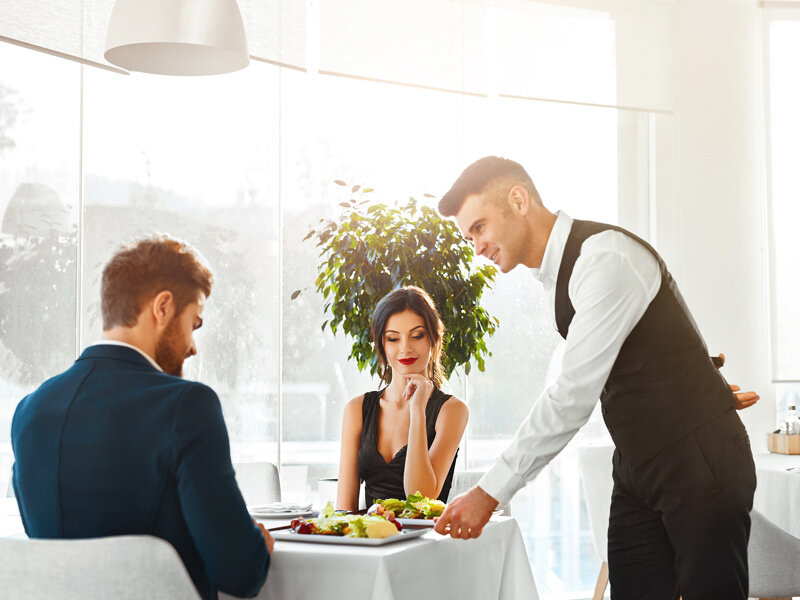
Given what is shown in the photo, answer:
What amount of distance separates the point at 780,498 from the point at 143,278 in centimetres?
273

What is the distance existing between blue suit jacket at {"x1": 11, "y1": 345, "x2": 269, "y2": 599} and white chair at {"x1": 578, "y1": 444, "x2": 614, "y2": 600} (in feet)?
7.81

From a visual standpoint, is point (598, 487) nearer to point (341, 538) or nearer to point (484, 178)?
point (484, 178)

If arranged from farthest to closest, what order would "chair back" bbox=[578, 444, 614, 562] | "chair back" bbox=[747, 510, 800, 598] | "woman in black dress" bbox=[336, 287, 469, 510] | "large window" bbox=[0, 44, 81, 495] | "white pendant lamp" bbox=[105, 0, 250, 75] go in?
"large window" bbox=[0, 44, 81, 495] → "chair back" bbox=[578, 444, 614, 562] → "chair back" bbox=[747, 510, 800, 598] → "woman in black dress" bbox=[336, 287, 469, 510] → "white pendant lamp" bbox=[105, 0, 250, 75]

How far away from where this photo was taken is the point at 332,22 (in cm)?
468

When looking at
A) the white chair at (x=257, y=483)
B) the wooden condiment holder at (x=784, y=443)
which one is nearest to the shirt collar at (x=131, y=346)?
the white chair at (x=257, y=483)

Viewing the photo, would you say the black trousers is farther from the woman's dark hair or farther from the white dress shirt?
the woman's dark hair

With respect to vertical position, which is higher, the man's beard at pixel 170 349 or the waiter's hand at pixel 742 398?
the man's beard at pixel 170 349

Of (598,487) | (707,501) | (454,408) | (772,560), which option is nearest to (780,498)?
(772,560)

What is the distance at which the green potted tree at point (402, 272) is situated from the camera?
3838 millimetres

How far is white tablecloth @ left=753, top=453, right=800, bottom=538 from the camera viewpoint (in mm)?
3373

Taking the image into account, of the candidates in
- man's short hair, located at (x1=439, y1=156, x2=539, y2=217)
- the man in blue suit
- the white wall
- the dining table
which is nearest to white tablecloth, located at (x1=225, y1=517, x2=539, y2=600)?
the dining table

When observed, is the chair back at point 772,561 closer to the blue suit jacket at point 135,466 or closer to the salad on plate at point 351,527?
the salad on plate at point 351,527

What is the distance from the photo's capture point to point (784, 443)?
4.78m

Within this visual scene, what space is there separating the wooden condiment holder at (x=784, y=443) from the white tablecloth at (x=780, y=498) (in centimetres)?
120
